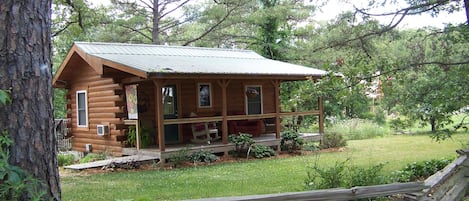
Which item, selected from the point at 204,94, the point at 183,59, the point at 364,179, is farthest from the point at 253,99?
the point at 364,179

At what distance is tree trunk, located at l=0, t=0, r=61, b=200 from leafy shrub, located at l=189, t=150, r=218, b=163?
978 centimetres

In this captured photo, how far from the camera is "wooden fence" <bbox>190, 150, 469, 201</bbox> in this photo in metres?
4.48

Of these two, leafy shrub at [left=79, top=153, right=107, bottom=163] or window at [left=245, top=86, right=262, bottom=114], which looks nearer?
leafy shrub at [left=79, top=153, right=107, bottom=163]

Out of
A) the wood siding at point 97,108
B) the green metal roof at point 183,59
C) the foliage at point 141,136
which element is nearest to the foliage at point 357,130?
the green metal roof at point 183,59

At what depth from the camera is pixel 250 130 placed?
53.2 ft

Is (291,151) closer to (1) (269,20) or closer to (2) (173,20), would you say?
(1) (269,20)

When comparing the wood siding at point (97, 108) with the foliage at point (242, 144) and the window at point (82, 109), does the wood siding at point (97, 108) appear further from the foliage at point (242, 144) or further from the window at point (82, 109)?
the foliage at point (242, 144)

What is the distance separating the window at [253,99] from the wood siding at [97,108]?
4.73m

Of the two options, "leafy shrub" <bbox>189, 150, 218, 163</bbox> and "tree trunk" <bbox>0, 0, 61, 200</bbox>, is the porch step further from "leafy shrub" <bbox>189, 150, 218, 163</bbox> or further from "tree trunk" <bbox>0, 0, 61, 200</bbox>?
"tree trunk" <bbox>0, 0, 61, 200</bbox>

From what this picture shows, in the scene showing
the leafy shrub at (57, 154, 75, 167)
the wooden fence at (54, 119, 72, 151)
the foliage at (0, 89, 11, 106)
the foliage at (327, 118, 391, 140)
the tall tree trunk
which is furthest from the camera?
the tall tree trunk

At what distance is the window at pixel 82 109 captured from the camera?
16.6 m

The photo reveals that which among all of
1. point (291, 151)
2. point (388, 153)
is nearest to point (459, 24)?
point (388, 153)

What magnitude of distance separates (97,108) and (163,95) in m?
2.53

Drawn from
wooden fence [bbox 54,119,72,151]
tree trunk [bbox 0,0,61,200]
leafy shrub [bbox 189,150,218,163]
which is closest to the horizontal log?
tree trunk [bbox 0,0,61,200]
